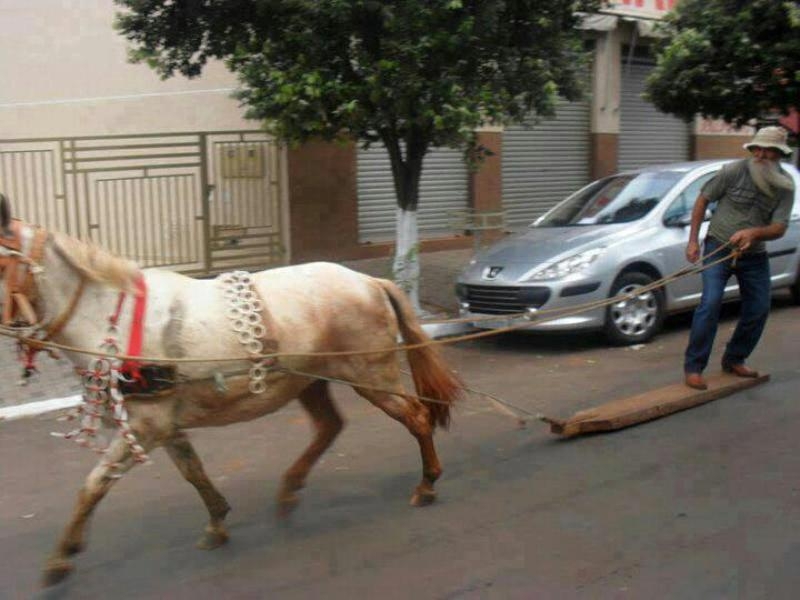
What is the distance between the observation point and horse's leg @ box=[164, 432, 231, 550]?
4.14 m

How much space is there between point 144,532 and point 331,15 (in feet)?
17.1

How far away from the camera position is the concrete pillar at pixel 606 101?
1681 cm

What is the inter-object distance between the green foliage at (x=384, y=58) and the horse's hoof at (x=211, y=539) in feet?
16.4

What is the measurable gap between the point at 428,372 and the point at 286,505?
103 centimetres

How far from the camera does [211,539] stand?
14.0ft

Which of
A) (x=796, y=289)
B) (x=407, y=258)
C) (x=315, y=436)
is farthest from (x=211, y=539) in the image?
(x=796, y=289)

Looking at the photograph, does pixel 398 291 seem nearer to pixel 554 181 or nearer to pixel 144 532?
pixel 144 532

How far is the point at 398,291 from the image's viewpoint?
4.79 m

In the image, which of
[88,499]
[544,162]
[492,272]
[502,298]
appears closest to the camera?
[88,499]

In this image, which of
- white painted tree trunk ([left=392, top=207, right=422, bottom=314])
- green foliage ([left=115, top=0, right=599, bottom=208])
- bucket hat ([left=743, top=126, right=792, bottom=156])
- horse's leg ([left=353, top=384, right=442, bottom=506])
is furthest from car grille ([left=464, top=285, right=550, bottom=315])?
horse's leg ([left=353, top=384, right=442, bottom=506])

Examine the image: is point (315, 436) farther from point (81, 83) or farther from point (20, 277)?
point (81, 83)

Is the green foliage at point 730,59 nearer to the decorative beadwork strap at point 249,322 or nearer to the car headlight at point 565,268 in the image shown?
the car headlight at point 565,268

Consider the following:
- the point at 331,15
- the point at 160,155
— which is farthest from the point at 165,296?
the point at 160,155

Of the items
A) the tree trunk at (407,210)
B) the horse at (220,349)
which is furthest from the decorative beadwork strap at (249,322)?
the tree trunk at (407,210)
